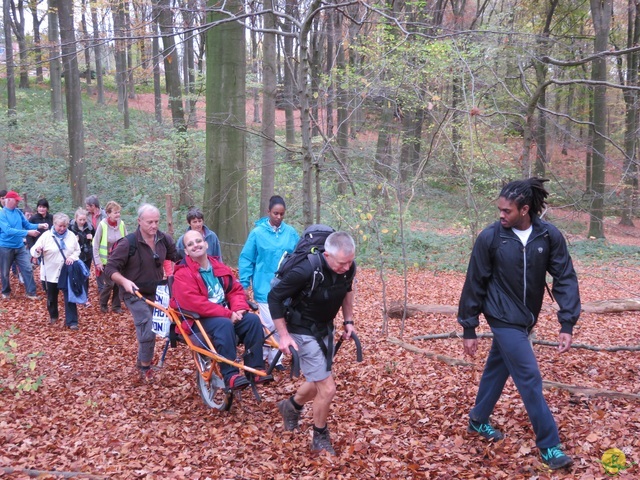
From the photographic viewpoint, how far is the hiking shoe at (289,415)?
15.6 feet

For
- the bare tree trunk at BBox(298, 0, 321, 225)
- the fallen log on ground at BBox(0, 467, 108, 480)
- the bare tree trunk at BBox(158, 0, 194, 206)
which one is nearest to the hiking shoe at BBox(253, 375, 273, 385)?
A: the fallen log on ground at BBox(0, 467, 108, 480)

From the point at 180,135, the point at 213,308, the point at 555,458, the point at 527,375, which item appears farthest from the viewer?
the point at 180,135

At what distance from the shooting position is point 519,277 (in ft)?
12.8

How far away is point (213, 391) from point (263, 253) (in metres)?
1.58

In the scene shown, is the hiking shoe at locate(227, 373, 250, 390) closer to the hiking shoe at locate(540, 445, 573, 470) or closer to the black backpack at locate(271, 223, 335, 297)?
the black backpack at locate(271, 223, 335, 297)

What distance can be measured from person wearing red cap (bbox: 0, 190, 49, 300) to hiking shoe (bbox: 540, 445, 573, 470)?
9712 millimetres

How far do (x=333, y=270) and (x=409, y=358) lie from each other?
300cm

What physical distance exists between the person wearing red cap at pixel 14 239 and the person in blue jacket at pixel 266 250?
20.3ft

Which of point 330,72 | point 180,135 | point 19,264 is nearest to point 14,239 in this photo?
point 19,264

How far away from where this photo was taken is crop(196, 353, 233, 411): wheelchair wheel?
524 cm

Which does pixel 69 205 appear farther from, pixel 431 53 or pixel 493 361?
pixel 493 361

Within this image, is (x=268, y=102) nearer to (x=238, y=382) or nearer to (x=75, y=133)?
(x=75, y=133)

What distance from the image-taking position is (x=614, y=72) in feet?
94.9

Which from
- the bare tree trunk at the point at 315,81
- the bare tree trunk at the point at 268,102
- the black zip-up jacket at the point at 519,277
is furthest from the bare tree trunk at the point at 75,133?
the black zip-up jacket at the point at 519,277
